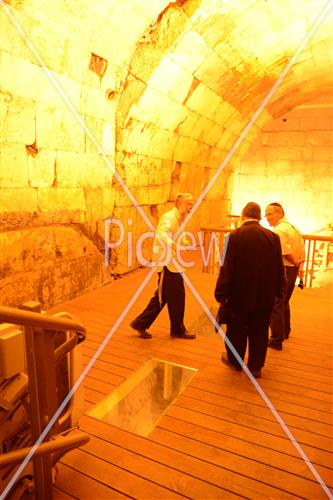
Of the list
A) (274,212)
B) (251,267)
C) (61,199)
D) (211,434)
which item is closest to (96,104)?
(61,199)

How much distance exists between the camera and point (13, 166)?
180 inches

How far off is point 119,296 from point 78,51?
11.6 feet

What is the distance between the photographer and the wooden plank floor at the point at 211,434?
231 centimetres

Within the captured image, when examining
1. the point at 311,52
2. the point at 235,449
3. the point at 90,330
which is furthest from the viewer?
the point at 311,52

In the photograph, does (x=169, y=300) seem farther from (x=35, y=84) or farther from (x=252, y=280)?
(x=35, y=84)

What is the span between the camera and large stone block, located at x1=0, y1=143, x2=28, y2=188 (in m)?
4.45

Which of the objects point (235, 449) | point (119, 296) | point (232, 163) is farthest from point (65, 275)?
point (232, 163)

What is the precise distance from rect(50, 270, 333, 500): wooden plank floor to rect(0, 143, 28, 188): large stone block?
2068mm

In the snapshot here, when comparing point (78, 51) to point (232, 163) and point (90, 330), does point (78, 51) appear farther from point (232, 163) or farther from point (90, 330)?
point (232, 163)

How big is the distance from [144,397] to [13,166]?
312 centimetres

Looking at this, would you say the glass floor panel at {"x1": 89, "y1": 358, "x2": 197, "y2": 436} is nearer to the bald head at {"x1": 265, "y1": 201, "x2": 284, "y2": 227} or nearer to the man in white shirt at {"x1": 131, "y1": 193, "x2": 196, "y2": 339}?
the man in white shirt at {"x1": 131, "y1": 193, "x2": 196, "y2": 339}

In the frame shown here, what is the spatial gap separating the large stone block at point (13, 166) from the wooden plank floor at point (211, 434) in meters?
2.07

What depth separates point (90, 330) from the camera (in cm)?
463

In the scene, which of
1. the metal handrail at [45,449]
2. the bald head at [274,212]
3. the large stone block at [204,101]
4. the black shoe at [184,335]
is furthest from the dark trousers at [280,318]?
the large stone block at [204,101]
